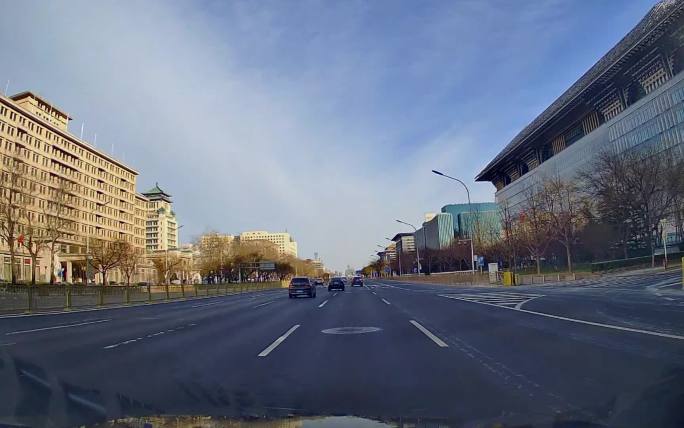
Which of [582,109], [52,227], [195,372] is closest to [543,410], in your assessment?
[195,372]

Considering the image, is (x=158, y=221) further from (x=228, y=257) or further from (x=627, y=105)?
(x=627, y=105)

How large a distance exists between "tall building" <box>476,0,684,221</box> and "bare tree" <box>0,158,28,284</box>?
2599 inches

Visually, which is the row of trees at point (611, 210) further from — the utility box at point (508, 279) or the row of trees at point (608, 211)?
the utility box at point (508, 279)

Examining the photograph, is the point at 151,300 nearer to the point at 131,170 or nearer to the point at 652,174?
the point at 652,174

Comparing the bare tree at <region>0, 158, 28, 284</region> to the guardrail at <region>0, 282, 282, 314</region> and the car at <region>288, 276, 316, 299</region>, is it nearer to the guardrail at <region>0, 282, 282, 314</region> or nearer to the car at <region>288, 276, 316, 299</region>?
the guardrail at <region>0, 282, 282, 314</region>

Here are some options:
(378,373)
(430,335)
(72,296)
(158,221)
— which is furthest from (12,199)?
(158,221)

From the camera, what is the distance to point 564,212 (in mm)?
59906

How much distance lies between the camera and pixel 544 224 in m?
62.9

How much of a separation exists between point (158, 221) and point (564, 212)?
144 meters

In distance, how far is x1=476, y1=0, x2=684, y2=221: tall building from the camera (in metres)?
60.6

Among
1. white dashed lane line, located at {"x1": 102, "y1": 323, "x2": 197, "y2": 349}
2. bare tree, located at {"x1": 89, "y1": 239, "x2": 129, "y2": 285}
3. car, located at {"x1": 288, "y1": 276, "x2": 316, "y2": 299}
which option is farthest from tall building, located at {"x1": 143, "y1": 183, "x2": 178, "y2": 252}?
white dashed lane line, located at {"x1": 102, "y1": 323, "x2": 197, "y2": 349}

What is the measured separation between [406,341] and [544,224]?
5630 cm

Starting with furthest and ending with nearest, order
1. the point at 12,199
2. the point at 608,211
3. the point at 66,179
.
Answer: the point at 66,179, the point at 608,211, the point at 12,199

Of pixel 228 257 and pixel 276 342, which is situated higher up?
pixel 228 257
